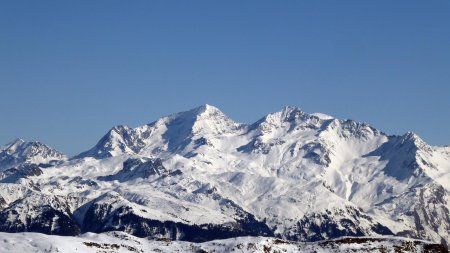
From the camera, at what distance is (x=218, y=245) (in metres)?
146

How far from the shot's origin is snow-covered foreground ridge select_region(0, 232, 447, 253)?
131 metres

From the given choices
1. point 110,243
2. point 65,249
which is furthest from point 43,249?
point 110,243

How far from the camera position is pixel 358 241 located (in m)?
144

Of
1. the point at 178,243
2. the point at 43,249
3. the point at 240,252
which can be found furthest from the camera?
the point at 178,243

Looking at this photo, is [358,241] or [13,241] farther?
[358,241]

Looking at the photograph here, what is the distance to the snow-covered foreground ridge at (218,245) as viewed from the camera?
13066 cm

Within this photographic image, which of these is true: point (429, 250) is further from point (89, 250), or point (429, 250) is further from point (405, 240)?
point (89, 250)

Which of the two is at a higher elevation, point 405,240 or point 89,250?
point 405,240

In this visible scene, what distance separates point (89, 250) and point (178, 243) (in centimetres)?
2615

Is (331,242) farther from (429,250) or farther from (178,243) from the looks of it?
(178,243)

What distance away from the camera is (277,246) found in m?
144

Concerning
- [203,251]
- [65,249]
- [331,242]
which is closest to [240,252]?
[203,251]

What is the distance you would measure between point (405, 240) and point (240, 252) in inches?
1170

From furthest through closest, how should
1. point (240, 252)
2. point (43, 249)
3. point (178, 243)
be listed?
point (178, 243) < point (240, 252) < point (43, 249)
